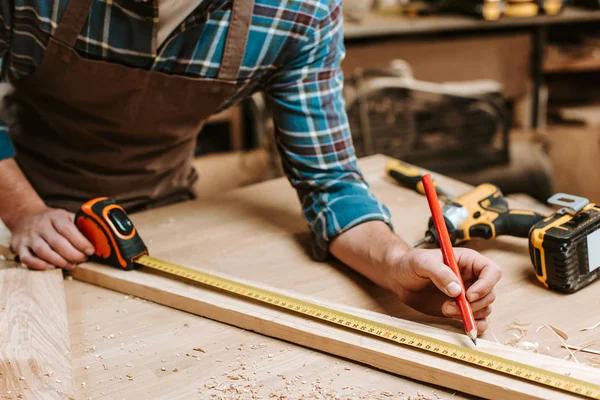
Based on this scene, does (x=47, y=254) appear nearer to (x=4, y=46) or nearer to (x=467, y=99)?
(x=4, y=46)

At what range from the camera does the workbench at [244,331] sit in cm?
92

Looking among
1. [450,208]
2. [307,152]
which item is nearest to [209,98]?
[307,152]

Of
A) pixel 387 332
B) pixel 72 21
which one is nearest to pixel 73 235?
pixel 72 21

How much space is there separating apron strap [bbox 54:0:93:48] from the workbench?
405 mm

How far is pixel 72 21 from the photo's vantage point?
3.95 feet

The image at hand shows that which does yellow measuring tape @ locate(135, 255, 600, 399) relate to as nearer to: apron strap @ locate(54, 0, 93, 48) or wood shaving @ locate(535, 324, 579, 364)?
wood shaving @ locate(535, 324, 579, 364)

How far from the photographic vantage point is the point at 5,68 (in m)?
1.34

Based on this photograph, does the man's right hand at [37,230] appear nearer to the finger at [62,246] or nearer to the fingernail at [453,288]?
the finger at [62,246]

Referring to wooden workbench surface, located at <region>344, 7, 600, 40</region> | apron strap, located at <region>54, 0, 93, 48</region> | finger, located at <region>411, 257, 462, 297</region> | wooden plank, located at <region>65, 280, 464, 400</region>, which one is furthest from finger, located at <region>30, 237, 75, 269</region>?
wooden workbench surface, located at <region>344, 7, 600, 40</region>

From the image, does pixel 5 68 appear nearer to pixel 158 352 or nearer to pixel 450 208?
pixel 158 352

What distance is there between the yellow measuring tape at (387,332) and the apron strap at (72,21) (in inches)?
16.2

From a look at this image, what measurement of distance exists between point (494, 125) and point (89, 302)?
233 centimetres

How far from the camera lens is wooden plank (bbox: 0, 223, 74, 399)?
89 centimetres

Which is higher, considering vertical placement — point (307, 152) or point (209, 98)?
point (209, 98)
